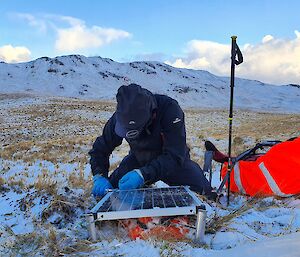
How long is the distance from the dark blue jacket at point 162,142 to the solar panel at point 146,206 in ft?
1.23

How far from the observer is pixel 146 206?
280cm

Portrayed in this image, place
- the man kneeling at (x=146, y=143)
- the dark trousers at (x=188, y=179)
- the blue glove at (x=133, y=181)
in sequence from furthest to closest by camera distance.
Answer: the dark trousers at (x=188, y=179)
the blue glove at (x=133, y=181)
the man kneeling at (x=146, y=143)

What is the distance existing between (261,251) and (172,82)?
69437 millimetres

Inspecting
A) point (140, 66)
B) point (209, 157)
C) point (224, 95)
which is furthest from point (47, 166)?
point (140, 66)

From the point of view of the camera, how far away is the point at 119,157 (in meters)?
8.66

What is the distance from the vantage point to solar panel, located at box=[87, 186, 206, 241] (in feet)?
8.61

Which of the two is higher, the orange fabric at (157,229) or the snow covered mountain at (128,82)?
the snow covered mountain at (128,82)

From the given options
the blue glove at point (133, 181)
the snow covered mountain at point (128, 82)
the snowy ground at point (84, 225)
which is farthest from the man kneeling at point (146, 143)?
the snow covered mountain at point (128, 82)

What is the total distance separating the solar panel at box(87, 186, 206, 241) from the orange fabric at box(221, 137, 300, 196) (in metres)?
1.61

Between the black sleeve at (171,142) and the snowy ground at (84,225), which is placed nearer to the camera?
the snowy ground at (84,225)

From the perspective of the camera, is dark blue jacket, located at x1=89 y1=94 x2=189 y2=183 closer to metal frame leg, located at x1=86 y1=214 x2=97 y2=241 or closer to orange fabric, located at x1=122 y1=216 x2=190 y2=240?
orange fabric, located at x1=122 y1=216 x2=190 y2=240

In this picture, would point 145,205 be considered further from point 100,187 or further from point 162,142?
point 162,142

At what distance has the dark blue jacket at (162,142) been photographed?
A: 374 cm

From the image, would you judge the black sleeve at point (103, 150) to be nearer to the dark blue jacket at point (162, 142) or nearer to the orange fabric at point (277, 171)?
the dark blue jacket at point (162, 142)
